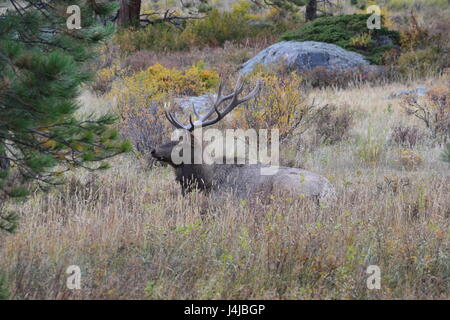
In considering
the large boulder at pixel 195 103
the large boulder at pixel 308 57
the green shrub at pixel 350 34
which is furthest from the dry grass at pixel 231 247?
the green shrub at pixel 350 34

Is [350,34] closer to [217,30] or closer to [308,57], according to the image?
[308,57]

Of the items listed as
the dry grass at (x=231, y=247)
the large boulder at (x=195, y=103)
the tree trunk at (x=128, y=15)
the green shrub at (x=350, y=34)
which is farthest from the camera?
the tree trunk at (x=128, y=15)

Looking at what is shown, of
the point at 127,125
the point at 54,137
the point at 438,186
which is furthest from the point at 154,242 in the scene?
the point at 127,125

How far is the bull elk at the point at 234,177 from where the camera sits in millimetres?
6699

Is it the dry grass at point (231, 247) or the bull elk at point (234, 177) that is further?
the bull elk at point (234, 177)

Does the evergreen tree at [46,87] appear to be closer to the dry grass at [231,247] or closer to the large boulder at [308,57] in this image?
the dry grass at [231,247]

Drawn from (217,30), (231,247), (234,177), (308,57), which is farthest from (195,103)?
(217,30)

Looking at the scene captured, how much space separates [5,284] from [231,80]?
7.68 meters

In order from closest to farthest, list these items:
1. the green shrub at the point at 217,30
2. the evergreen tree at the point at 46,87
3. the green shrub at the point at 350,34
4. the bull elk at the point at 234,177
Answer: the evergreen tree at the point at 46,87, the bull elk at the point at 234,177, the green shrub at the point at 350,34, the green shrub at the point at 217,30

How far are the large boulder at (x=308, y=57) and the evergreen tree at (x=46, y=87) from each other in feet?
37.7

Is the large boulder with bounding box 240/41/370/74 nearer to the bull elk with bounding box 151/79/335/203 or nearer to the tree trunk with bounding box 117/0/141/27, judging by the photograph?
the tree trunk with bounding box 117/0/141/27

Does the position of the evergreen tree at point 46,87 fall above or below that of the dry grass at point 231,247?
above

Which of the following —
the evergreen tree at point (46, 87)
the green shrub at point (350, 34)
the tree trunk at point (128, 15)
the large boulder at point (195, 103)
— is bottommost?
the large boulder at point (195, 103)

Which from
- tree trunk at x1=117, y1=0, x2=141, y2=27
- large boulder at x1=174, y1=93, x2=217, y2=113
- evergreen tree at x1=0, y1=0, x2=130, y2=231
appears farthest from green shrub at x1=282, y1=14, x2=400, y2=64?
evergreen tree at x1=0, y1=0, x2=130, y2=231
